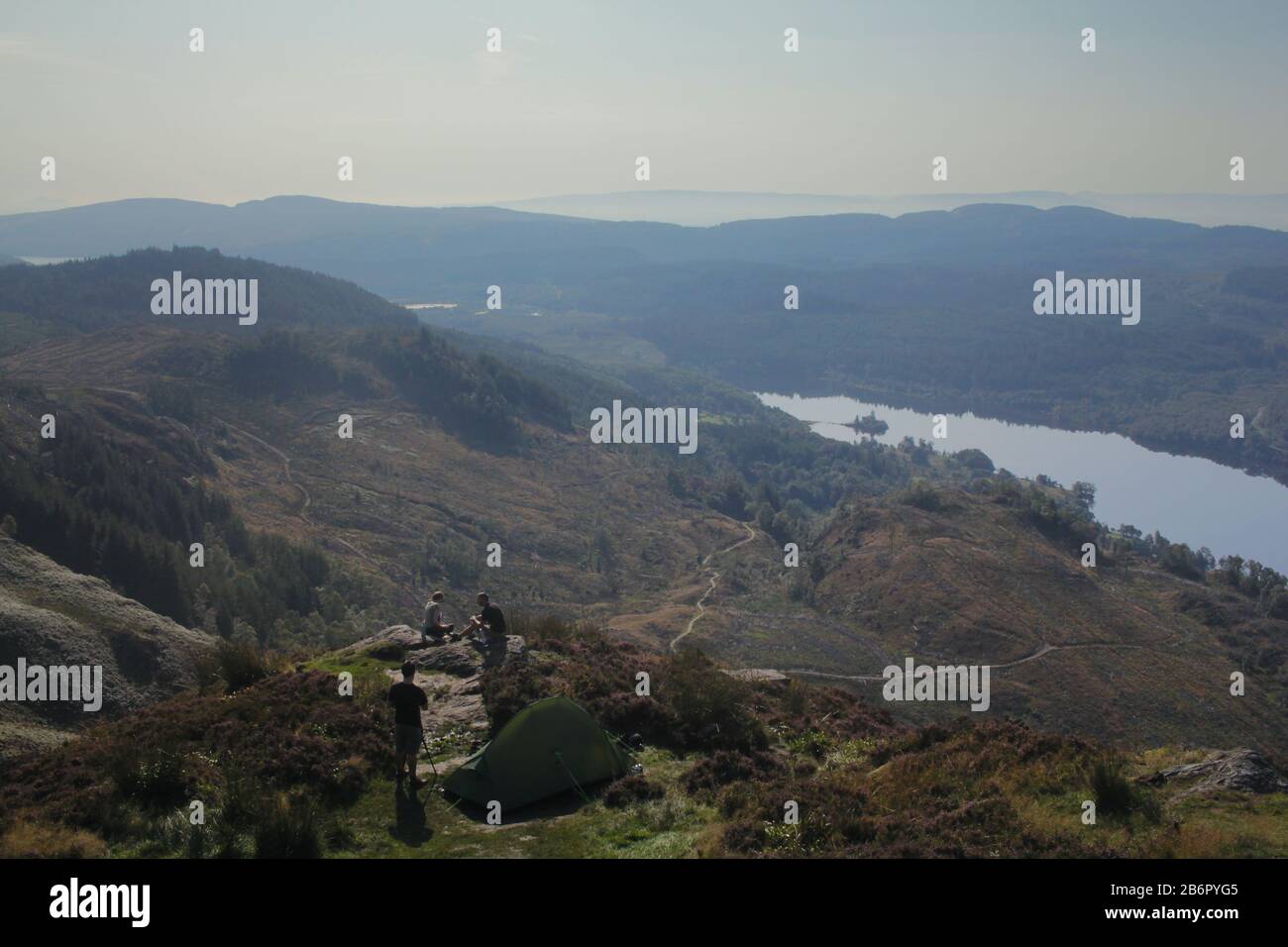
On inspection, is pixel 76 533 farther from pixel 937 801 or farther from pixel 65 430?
pixel 937 801

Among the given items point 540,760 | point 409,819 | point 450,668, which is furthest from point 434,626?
point 409,819

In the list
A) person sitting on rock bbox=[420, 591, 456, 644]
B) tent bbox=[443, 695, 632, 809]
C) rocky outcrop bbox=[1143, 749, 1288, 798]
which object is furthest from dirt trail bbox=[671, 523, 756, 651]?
rocky outcrop bbox=[1143, 749, 1288, 798]

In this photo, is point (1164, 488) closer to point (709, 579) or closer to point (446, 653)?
point (709, 579)

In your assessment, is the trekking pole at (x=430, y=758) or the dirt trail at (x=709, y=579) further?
the dirt trail at (x=709, y=579)

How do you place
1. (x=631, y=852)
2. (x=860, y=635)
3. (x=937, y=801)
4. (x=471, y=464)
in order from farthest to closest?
(x=471, y=464) → (x=860, y=635) → (x=937, y=801) → (x=631, y=852)

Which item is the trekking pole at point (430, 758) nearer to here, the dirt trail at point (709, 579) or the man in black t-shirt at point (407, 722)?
the man in black t-shirt at point (407, 722)

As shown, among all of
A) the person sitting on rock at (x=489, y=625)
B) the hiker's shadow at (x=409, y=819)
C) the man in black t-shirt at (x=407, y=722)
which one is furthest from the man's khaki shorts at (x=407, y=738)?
the person sitting on rock at (x=489, y=625)
